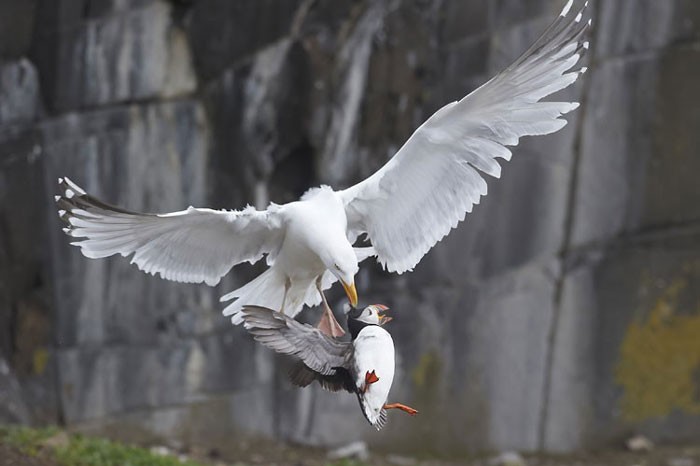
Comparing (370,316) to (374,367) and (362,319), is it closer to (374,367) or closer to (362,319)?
(362,319)

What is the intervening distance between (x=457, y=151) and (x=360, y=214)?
49cm

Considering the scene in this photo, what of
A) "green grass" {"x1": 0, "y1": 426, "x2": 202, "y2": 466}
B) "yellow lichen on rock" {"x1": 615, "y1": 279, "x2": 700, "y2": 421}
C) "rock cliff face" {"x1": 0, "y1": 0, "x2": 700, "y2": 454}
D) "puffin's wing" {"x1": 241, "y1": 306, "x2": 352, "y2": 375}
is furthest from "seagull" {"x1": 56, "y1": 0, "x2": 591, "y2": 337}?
"yellow lichen on rock" {"x1": 615, "y1": 279, "x2": 700, "y2": 421}

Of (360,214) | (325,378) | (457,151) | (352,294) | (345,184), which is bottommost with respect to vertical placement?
(325,378)

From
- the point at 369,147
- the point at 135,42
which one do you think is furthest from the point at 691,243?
the point at 135,42

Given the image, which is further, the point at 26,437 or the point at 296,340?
the point at 26,437

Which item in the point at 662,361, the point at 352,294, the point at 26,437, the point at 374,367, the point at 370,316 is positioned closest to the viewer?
the point at 374,367

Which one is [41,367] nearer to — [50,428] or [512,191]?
[50,428]

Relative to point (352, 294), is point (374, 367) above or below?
below

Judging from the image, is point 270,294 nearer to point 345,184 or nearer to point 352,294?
point 352,294

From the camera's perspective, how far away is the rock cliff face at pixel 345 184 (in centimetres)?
736

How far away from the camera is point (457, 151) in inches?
→ 207

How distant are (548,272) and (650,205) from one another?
70cm

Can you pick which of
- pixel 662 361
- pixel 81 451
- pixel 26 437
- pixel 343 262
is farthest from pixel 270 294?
pixel 662 361

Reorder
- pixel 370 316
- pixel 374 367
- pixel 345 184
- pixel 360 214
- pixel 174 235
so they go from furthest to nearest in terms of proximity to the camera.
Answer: pixel 345 184 → pixel 360 214 → pixel 174 235 → pixel 370 316 → pixel 374 367
